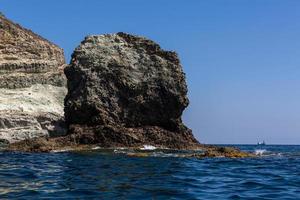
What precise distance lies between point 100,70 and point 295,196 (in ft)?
103

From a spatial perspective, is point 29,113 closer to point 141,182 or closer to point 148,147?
point 148,147

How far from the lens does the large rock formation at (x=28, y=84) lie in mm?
49406

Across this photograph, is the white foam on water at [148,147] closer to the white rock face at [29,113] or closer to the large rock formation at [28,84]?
the white rock face at [29,113]

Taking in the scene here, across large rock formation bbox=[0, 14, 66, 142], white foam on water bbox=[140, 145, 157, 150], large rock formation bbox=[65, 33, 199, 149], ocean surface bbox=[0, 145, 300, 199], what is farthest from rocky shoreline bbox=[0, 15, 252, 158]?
ocean surface bbox=[0, 145, 300, 199]

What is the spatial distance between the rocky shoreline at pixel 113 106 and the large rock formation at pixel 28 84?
0.11m

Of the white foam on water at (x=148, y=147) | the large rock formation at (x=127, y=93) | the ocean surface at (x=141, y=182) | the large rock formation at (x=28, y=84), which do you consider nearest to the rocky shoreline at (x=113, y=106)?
the large rock formation at (x=127, y=93)

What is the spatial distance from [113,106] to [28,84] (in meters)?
17.6

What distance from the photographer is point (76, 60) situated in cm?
4575

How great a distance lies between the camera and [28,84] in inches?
2258

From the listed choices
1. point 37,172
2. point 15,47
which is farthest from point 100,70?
point 37,172

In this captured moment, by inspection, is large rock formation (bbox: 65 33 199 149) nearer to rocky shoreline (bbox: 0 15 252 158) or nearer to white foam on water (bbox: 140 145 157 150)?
rocky shoreline (bbox: 0 15 252 158)

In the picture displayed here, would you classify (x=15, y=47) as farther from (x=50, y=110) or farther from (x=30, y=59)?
(x=50, y=110)

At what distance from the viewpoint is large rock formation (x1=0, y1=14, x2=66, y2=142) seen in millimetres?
49406

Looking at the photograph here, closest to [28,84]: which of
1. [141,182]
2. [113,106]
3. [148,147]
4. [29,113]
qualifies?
[29,113]
